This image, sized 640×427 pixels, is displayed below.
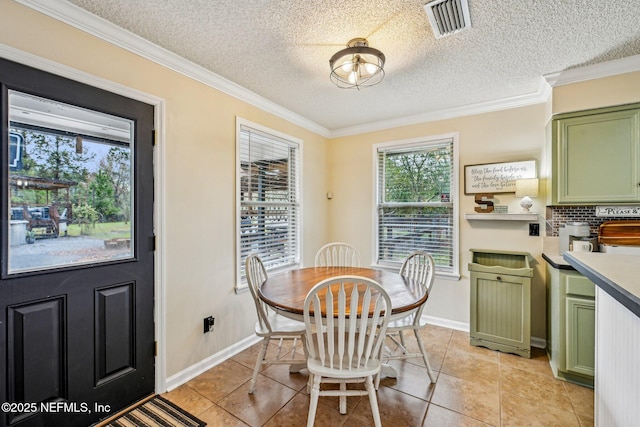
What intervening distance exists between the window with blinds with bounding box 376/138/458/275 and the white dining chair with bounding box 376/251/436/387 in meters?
0.75

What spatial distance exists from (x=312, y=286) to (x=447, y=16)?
199 centimetres

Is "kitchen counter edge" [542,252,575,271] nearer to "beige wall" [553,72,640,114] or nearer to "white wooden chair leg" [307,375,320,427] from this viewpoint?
"beige wall" [553,72,640,114]

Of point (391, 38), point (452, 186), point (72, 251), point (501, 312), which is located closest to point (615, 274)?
point (391, 38)

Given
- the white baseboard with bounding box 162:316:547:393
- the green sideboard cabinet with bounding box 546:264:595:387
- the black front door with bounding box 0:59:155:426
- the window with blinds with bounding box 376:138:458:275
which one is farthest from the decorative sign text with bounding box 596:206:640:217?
the black front door with bounding box 0:59:155:426

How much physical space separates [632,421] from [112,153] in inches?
110

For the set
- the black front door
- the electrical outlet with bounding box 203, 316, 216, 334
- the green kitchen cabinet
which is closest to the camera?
the black front door

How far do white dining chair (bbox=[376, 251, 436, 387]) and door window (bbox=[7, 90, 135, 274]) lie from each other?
2.02 metres

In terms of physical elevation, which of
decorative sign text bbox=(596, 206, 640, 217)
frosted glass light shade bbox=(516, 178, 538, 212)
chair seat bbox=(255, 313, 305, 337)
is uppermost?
frosted glass light shade bbox=(516, 178, 538, 212)

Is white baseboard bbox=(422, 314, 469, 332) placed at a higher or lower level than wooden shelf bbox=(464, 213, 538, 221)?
lower

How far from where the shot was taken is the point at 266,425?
5.76 feet

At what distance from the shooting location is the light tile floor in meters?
1.79

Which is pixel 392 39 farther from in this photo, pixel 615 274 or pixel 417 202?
pixel 417 202

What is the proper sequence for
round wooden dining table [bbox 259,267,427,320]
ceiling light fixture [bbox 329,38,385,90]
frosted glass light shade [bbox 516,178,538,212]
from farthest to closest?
frosted glass light shade [bbox 516,178,538,212] < ceiling light fixture [bbox 329,38,385,90] < round wooden dining table [bbox 259,267,427,320]

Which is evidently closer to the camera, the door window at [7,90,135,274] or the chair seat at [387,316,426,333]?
the door window at [7,90,135,274]
